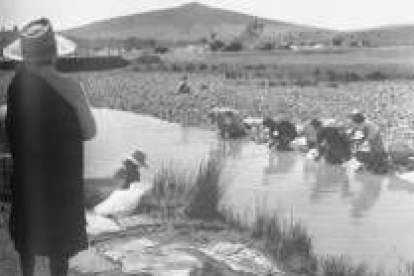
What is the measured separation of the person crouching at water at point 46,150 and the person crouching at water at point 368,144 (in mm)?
3092

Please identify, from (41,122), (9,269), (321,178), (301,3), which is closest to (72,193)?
(41,122)

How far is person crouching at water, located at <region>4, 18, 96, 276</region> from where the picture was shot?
348 centimetres

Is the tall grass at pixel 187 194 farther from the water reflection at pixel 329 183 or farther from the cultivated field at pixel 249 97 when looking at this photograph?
the water reflection at pixel 329 183

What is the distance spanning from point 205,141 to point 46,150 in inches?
105

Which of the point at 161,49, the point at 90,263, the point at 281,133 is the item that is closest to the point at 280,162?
the point at 281,133

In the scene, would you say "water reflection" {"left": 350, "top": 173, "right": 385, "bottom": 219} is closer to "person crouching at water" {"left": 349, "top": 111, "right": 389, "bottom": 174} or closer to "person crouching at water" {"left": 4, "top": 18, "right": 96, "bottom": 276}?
"person crouching at water" {"left": 349, "top": 111, "right": 389, "bottom": 174}

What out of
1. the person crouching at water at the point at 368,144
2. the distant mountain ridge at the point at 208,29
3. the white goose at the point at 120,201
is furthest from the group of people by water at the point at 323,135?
the white goose at the point at 120,201

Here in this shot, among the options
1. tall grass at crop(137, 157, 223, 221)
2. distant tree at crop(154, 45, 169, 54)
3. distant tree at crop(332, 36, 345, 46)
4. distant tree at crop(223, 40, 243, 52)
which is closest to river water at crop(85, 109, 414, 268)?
tall grass at crop(137, 157, 223, 221)

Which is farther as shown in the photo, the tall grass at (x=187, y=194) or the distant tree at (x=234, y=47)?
the distant tree at (x=234, y=47)

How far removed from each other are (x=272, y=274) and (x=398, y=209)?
2.35 meters

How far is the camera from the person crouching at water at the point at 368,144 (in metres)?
6.42

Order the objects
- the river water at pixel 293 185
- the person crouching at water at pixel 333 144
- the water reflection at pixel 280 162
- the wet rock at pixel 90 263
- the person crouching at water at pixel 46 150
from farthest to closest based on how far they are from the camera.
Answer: the water reflection at pixel 280 162 < the person crouching at water at pixel 333 144 < the river water at pixel 293 185 < the wet rock at pixel 90 263 < the person crouching at water at pixel 46 150

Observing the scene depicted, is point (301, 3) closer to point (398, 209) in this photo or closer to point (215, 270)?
point (215, 270)

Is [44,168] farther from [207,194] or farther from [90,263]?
[207,194]
